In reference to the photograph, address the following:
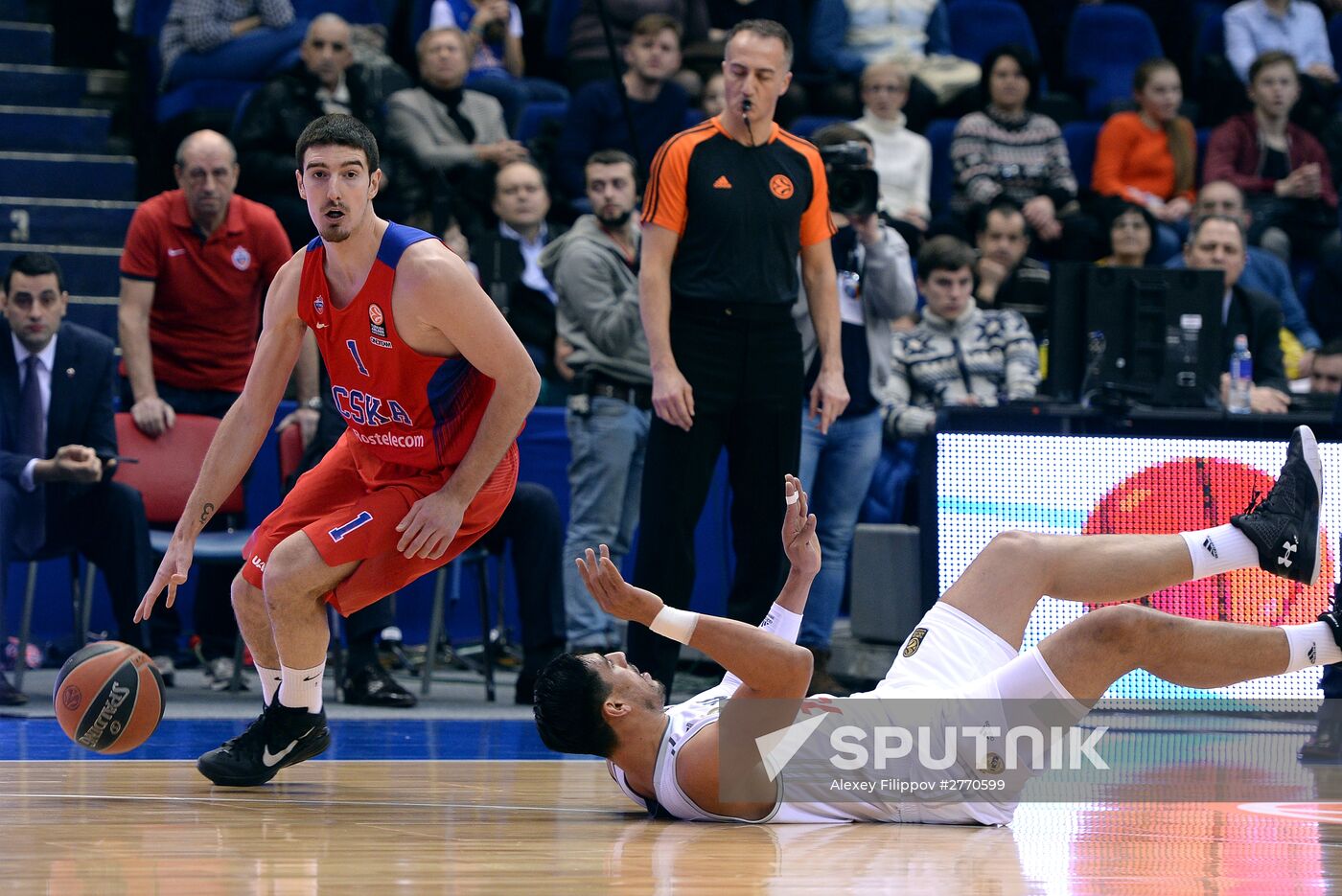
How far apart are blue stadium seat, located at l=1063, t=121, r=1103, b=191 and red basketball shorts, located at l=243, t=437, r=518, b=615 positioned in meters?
6.79

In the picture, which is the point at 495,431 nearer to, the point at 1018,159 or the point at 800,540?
the point at 800,540

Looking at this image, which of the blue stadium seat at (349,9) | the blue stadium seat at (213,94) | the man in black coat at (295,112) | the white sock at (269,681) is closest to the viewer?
the white sock at (269,681)

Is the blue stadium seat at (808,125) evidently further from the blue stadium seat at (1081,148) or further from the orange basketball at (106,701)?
the orange basketball at (106,701)

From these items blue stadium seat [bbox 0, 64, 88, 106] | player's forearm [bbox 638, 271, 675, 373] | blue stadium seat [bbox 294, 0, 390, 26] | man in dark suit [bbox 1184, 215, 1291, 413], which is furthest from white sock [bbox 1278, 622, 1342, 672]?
blue stadium seat [bbox 0, 64, 88, 106]

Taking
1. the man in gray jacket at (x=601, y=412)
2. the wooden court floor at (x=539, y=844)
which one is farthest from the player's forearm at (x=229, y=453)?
the man in gray jacket at (x=601, y=412)

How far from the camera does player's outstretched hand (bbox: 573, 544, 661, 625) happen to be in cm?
387

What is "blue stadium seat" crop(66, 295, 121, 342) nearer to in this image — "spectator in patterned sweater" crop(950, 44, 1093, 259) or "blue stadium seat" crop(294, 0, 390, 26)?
"blue stadium seat" crop(294, 0, 390, 26)

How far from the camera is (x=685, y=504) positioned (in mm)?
5980

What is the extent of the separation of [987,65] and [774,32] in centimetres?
486

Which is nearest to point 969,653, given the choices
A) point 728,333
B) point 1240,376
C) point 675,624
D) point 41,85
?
point 675,624

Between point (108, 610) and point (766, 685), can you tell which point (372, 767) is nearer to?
point (766, 685)

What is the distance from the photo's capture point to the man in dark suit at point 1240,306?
772cm

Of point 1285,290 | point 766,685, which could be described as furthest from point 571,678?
point 1285,290

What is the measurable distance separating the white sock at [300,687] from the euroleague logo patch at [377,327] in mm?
855
